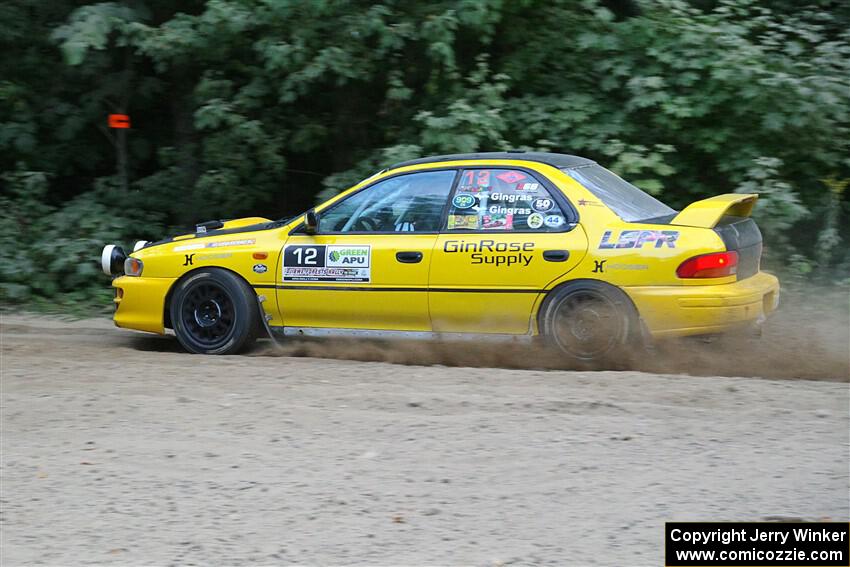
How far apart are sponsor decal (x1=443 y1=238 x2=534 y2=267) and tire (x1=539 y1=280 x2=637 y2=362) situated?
0.33 meters

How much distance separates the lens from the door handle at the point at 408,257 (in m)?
7.59

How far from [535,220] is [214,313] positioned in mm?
2611

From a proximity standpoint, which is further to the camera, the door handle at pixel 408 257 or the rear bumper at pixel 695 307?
the door handle at pixel 408 257

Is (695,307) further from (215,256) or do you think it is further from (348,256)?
(215,256)

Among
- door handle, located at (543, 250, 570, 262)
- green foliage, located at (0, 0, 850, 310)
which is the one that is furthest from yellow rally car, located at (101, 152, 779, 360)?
green foliage, located at (0, 0, 850, 310)

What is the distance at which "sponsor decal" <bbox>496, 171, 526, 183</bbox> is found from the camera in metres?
7.55

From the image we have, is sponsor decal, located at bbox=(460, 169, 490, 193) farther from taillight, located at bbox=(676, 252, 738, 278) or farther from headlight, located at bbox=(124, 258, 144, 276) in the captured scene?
headlight, located at bbox=(124, 258, 144, 276)

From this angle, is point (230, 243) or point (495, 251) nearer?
point (495, 251)

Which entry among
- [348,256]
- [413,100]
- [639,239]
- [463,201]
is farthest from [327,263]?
[413,100]

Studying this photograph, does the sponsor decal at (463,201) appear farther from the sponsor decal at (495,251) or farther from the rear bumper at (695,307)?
the rear bumper at (695,307)

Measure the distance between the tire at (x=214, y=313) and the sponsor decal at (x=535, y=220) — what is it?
7.16 ft

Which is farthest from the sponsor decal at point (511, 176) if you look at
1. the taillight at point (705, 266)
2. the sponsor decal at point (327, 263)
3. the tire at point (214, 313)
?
the tire at point (214, 313)

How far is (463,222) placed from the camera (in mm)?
7598

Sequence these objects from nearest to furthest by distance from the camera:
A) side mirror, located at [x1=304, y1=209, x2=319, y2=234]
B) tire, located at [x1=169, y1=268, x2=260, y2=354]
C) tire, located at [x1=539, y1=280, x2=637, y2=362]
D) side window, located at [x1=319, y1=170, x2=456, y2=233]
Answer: tire, located at [x1=539, y1=280, x2=637, y2=362] → side window, located at [x1=319, y1=170, x2=456, y2=233] → side mirror, located at [x1=304, y1=209, x2=319, y2=234] → tire, located at [x1=169, y1=268, x2=260, y2=354]
